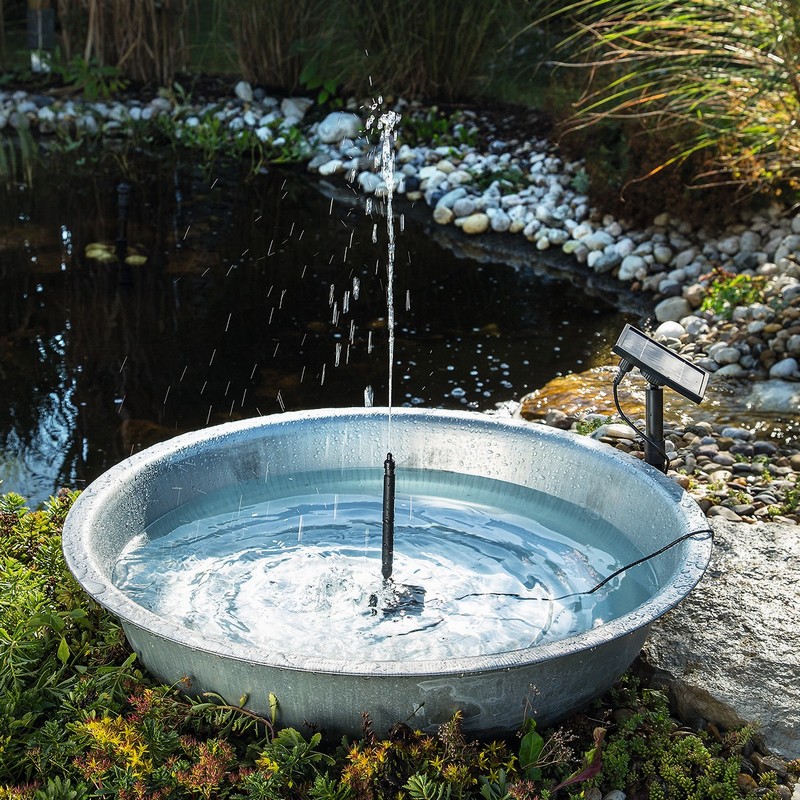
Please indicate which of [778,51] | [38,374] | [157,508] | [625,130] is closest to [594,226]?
[625,130]

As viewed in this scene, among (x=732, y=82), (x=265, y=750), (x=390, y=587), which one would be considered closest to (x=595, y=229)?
(x=732, y=82)

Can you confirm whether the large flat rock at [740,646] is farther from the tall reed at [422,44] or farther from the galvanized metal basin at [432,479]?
the tall reed at [422,44]

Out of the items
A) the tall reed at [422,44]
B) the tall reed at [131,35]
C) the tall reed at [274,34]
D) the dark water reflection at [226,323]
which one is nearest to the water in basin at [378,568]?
the dark water reflection at [226,323]

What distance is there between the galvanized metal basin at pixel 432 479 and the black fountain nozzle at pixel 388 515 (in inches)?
18.9

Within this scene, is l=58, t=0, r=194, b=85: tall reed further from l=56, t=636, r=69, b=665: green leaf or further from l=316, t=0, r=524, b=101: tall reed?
l=56, t=636, r=69, b=665: green leaf

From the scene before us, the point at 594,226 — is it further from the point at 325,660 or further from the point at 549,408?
the point at 325,660

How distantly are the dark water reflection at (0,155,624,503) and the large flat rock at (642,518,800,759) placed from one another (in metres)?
1.92

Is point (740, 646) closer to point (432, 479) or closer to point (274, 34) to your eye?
point (432, 479)

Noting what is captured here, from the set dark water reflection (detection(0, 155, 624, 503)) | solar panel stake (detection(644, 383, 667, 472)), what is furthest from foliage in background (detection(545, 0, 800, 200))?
solar panel stake (detection(644, 383, 667, 472))

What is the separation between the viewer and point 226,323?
17.3ft

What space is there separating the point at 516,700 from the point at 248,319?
11.7ft

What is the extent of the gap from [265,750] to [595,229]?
494 cm

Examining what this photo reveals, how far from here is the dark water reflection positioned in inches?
170

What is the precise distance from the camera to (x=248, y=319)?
17.5ft
